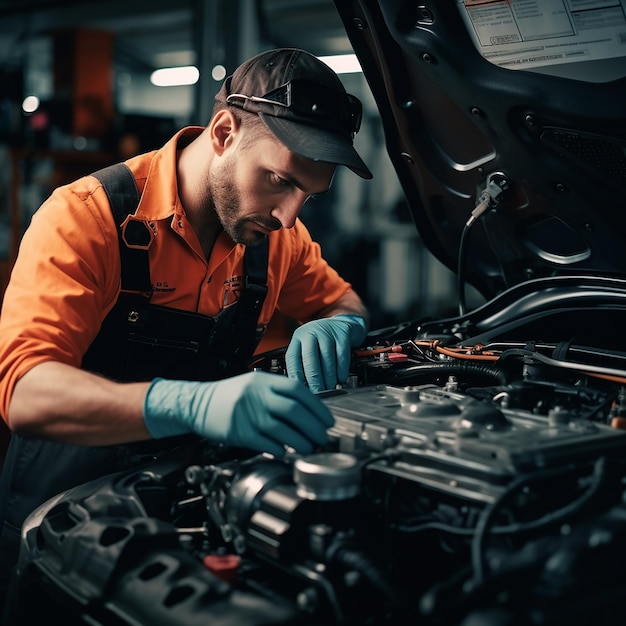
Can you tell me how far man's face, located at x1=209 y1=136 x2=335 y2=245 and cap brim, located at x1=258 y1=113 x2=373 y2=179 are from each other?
4 centimetres

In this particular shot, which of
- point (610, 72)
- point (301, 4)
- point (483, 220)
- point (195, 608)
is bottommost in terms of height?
point (195, 608)

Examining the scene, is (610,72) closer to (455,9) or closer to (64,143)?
(455,9)

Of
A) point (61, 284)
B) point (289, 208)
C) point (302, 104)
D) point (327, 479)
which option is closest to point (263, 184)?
point (289, 208)

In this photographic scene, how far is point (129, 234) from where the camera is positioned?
1.58 meters

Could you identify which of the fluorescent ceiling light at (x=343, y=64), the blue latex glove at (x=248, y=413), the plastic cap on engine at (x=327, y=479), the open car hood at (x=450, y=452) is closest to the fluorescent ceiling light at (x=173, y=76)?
the fluorescent ceiling light at (x=343, y=64)

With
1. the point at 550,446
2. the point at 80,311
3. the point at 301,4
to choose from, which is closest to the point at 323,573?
the point at 550,446

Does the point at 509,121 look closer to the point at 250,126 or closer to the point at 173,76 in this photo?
the point at 250,126

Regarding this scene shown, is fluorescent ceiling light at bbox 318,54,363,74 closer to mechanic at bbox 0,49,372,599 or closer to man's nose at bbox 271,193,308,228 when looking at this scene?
mechanic at bbox 0,49,372,599

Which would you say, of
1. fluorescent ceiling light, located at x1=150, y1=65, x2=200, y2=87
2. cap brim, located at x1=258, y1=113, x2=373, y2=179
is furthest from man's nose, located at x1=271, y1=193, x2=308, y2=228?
fluorescent ceiling light, located at x1=150, y1=65, x2=200, y2=87

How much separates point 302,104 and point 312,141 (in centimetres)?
9

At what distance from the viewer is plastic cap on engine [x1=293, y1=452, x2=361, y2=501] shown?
0.93m

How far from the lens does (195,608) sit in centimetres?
87

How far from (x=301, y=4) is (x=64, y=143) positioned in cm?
265

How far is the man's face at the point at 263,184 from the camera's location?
1524mm
